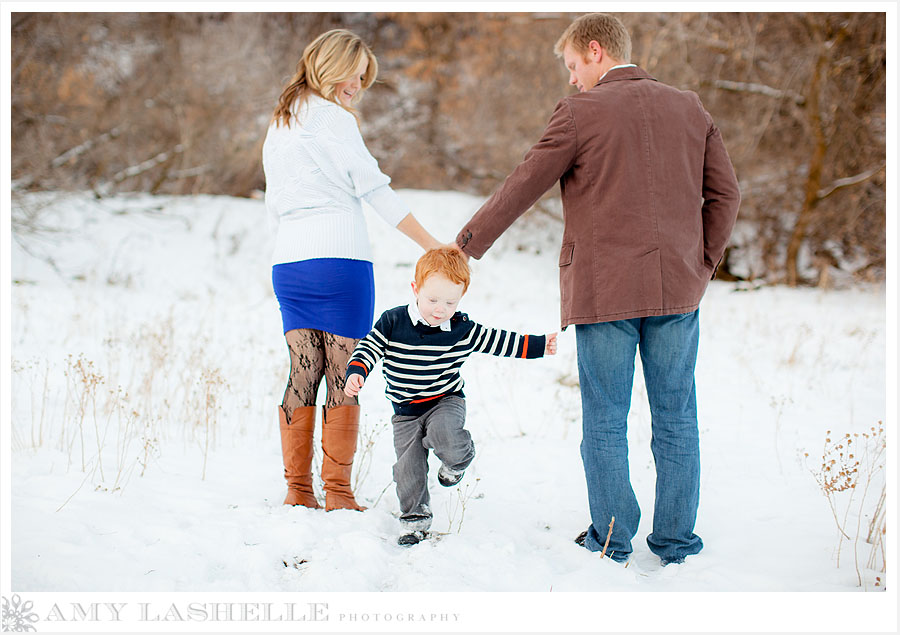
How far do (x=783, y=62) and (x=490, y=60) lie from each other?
197 inches

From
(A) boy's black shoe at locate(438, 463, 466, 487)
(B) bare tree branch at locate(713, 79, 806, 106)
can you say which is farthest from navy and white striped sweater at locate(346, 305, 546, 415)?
(B) bare tree branch at locate(713, 79, 806, 106)

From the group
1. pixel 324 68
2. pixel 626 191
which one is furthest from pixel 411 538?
pixel 324 68

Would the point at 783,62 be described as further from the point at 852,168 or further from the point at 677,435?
the point at 677,435

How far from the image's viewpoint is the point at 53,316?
683 cm

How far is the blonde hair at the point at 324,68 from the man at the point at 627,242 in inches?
34.2

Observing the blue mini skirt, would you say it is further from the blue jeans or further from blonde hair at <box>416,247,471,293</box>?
the blue jeans

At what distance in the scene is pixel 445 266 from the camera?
8.67 feet


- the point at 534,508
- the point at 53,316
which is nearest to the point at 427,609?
the point at 534,508

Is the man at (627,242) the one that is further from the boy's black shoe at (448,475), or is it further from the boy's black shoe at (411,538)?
the boy's black shoe at (411,538)

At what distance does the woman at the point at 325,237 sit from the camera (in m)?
2.93

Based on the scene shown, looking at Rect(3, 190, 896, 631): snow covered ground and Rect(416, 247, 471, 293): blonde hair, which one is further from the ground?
Rect(416, 247, 471, 293): blonde hair

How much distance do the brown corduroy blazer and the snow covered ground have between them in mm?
1003

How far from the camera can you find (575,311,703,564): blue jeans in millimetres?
2635

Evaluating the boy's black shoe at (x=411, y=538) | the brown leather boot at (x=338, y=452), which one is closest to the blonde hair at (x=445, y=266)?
the brown leather boot at (x=338, y=452)
